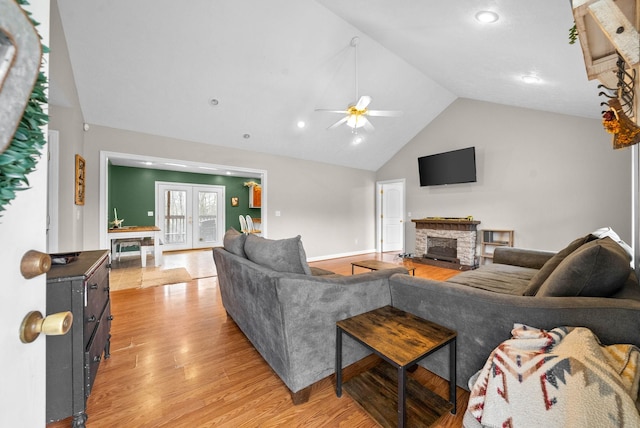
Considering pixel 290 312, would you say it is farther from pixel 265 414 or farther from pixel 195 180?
pixel 195 180

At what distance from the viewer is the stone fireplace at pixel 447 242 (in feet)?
16.3

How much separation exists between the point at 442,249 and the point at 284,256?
4802 millimetres

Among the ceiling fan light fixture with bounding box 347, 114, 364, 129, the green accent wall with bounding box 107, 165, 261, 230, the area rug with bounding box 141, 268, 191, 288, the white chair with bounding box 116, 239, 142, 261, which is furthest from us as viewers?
the green accent wall with bounding box 107, 165, 261, 230

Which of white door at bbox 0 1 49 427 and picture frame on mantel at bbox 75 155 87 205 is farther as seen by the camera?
picture frame on mantel at bbox 75 155 87 205

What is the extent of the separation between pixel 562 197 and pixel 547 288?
13.0 ft

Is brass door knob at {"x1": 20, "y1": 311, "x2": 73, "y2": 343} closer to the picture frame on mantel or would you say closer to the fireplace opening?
the picture frame on mantel

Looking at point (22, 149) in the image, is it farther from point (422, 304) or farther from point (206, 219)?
point (206, 219)

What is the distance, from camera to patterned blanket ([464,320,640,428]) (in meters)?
0.80

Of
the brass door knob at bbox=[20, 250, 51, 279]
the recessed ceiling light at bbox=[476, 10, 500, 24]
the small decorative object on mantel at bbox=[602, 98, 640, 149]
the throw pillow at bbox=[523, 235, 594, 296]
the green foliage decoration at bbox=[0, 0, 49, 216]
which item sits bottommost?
the throw pillow at bbox=[523, 235, 594, 296]

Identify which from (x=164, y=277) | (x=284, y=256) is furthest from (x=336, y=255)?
(x=284, y=256)

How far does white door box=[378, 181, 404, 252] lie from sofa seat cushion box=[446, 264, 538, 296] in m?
4.32

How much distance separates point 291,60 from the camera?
3.56 m

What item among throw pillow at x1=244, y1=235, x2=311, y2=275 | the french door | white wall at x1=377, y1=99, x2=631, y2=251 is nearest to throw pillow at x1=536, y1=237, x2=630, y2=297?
throw pillow at x1=244, y1=235, x2=311, y2=275

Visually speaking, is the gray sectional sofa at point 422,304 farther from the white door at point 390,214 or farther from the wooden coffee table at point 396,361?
the white door at point 390,214
